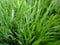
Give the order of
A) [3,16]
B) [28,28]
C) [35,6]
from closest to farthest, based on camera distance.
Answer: [28,28], [3,16], [35,6]

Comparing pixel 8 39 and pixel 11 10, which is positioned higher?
pixel 11 10

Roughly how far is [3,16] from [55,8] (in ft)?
2.12

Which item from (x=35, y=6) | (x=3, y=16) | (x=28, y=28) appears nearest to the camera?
(x=28, y=28)

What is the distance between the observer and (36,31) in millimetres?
1814

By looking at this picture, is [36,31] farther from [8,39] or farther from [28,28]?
[8,39]

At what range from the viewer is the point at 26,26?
5.91 ft

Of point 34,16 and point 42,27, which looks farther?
point 34,16

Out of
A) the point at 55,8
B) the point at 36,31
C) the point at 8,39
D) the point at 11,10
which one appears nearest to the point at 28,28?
the point at 36,31

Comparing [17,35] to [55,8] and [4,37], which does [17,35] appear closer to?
[4,37]

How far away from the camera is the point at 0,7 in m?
1.96

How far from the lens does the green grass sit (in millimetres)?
1777

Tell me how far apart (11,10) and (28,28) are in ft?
1.17

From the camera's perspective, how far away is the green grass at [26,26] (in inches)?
70.0

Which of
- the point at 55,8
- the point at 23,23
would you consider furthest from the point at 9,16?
the point at 55,8
